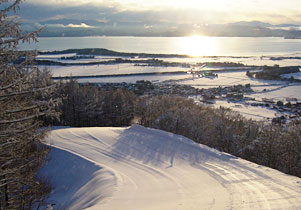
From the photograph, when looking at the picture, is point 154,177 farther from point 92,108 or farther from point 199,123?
point 92,108

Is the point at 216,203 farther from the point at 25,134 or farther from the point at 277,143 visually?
the point at 277,143

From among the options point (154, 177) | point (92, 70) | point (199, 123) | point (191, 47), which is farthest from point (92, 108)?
point (191, 47)

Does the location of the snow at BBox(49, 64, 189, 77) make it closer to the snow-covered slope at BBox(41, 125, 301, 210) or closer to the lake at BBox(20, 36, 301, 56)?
the lake at BBox(20, 36, 301, 56)

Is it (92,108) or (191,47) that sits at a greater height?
(191,47)

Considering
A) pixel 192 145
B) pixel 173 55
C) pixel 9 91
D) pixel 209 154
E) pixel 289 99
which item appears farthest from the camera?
pixel 173 55

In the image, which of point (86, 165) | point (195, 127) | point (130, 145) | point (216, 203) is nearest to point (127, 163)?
point (86, 165)

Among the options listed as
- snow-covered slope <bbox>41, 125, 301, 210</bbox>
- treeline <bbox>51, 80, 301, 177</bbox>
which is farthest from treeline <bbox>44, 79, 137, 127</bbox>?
snow-covered slope <bbox>41, 125, 301, 210</bbox>

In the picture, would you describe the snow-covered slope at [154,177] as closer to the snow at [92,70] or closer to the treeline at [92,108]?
the treeline at [92,108]

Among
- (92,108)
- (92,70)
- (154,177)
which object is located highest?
(92,70)
